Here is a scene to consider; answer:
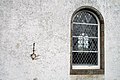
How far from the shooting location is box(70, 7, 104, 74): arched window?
7059 mm

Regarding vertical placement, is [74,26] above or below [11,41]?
above

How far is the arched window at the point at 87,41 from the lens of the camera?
7.06 m

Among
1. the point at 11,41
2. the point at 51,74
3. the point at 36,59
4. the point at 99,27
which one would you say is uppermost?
the point at 99,27

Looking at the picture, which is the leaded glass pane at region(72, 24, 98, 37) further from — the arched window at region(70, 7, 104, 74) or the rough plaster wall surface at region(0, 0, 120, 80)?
the rough plaster wall surface at region(0, 0, 120, 80)

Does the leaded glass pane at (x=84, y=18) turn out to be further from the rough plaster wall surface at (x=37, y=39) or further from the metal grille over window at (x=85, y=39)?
the rough plaster wall surface at (x=37, y=39)

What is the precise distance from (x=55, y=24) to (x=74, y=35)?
2.69 feet

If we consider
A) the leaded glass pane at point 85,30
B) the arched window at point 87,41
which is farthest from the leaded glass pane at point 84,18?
the leaded glass pane at point 85,30

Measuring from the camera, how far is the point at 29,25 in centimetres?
646

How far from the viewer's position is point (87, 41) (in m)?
7.25

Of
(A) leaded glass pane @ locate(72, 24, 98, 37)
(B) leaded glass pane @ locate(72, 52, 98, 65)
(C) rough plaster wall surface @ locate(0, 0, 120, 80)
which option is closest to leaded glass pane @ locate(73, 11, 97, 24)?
(A) leaded glass pane @ locate(72, 24, 98, 37)

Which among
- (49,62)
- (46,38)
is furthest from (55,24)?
(49,62)

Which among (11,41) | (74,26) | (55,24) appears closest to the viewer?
(11,41)

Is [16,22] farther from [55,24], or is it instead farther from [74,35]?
[74,35]

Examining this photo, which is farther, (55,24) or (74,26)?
(74,26)
